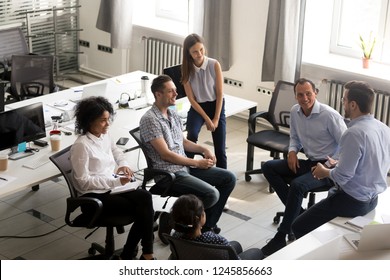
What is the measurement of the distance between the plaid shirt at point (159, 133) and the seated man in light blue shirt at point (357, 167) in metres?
1.18

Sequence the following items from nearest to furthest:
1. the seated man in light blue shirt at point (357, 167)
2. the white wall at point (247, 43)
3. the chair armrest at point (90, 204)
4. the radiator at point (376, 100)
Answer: the seated man in light blue shirt at point (357, 167), the chair armrest at point (90, 204), the radiator at point (376, 100), the white wall at point (247, 43)

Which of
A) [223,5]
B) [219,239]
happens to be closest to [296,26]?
[223,5]

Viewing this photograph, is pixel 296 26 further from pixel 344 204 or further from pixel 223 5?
pixel 344 204

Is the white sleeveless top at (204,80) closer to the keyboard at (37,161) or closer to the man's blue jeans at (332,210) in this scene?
the keyboard at (37,161)

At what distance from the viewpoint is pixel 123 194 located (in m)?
5.12

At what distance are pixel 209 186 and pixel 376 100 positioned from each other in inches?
105

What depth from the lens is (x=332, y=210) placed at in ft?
15.5

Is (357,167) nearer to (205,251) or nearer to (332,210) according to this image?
(332,210)

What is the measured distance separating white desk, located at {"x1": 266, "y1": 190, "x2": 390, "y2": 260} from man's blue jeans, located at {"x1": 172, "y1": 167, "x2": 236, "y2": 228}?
3.66 feet

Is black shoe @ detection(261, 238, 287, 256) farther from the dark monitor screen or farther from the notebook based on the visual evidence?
the dark monitor screen

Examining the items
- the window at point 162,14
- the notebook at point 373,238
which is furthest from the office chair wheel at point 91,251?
the window at point 162,14

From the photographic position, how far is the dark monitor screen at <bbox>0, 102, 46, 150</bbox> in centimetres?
540

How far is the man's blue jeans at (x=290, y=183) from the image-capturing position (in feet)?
17.6

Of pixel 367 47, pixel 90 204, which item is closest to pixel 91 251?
pixel 90 204
